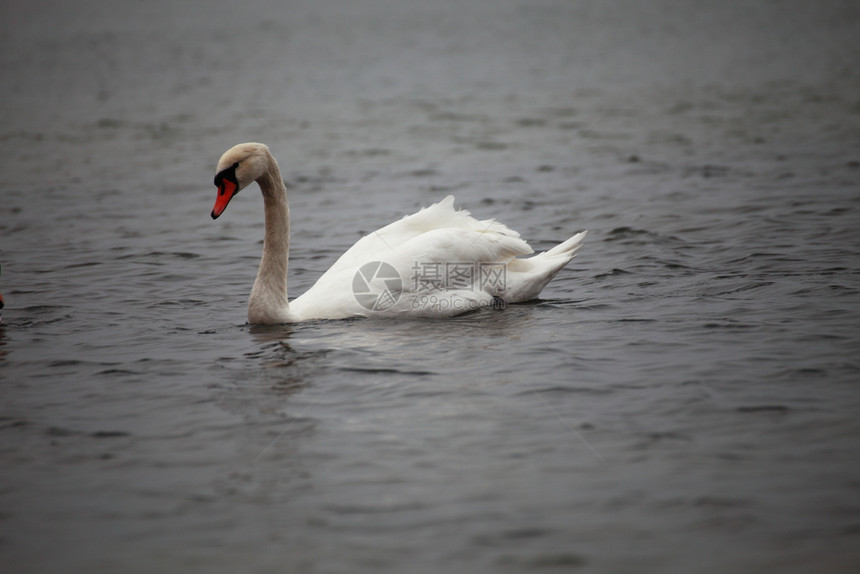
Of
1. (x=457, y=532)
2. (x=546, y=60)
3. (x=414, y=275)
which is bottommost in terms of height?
(x=457, y=532)

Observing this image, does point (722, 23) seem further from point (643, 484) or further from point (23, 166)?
point (643, 484)

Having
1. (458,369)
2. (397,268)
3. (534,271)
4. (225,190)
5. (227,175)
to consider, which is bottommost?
(458,369)

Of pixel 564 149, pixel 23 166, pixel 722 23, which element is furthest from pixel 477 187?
pixel 722 23

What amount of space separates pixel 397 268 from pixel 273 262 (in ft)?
3.85

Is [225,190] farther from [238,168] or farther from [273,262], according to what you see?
[273,262]

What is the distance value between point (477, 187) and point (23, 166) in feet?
31.9

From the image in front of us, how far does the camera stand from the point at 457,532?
5086 mm

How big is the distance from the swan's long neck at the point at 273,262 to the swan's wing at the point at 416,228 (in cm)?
51

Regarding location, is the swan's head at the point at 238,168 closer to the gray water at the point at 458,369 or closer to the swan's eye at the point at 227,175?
the swan's eye at the point at 227,175

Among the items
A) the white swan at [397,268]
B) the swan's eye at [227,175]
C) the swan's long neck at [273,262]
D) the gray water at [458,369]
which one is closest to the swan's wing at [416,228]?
the white swan at [397,268]

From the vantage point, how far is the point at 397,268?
8984mm

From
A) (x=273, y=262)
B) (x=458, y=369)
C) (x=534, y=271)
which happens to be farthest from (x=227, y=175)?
(x=534, y=271)

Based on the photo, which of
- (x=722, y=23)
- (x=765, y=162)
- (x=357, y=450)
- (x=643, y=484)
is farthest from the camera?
(x=722, y=23)

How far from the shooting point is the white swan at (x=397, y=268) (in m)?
8.98
